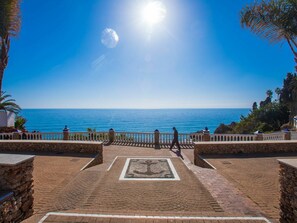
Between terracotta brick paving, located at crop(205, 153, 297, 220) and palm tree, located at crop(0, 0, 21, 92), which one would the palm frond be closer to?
palm tree, located at crop(0, 0, 21, 92)

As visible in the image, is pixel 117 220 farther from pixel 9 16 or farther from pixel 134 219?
pixel 9 16

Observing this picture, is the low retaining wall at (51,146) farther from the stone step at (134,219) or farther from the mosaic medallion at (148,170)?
the stone step at (134,219)

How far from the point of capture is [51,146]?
34.1 ft

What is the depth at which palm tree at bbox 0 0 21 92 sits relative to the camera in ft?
44.9

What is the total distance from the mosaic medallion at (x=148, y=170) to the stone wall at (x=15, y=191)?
275 cm

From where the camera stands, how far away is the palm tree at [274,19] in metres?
7.39

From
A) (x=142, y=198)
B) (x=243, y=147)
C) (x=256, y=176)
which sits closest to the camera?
(x=142, y=198)

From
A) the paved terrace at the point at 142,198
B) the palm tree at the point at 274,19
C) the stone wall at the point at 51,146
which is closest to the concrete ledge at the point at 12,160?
the paved terrace at the point at 142,198

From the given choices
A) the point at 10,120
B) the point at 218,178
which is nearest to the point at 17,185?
the point at 218,178

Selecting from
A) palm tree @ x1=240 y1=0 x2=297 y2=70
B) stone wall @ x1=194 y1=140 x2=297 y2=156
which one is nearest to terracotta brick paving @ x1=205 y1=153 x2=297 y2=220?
stone wall @ x1=194 y1=140 x2=297 y2=156

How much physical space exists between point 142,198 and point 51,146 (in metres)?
7.37

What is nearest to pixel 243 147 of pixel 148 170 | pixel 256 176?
pixel 256 176

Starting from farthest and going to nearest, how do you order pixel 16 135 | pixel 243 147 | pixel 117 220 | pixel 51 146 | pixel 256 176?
pixel 16 135
pixel 51 146
pixel 243 147
pixel 256 176
pixel 117 220

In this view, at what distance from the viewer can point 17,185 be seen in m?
3.94
